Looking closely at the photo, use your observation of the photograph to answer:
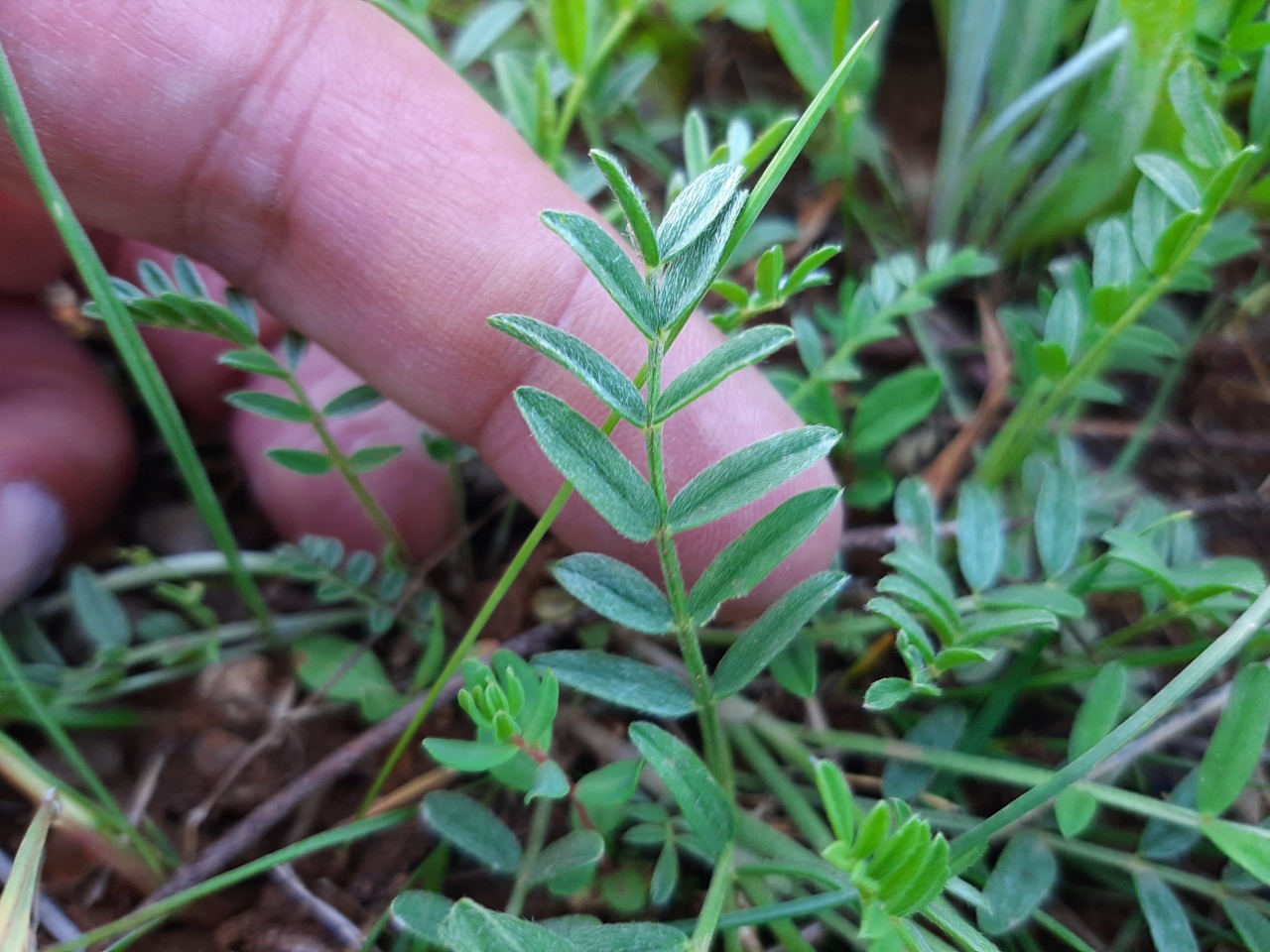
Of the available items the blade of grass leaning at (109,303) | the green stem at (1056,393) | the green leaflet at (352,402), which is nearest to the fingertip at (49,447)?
the blade of grass leaning at (109,303)

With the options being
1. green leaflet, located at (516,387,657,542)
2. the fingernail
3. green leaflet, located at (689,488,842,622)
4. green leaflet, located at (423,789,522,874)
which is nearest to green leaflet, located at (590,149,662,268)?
green leaflet, located at (516,387,657,542)

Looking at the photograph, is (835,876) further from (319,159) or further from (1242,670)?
(319,159)

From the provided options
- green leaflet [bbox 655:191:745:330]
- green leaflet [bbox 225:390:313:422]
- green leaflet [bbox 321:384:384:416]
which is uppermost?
green leaflet [bbox 655:191:745:330]

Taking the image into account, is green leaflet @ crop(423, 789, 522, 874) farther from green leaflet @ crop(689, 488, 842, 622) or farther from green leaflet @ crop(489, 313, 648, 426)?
green leaflet @ crop(489, 313, 648, 426)

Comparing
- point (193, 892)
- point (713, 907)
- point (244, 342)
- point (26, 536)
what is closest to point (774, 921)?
point (713, 907)

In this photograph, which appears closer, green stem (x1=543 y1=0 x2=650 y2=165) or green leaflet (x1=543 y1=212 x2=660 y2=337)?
green leaflet (x1=543 y1=212 x2=660 y2=337)

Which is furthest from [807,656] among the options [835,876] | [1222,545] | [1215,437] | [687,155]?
[1215,437]

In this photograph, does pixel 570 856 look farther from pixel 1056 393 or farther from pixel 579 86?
pixel 579 86

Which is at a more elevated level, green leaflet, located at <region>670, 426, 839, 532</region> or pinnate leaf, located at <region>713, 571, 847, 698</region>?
green leaflet, located at <region>670, 426, 839, 532</region>
